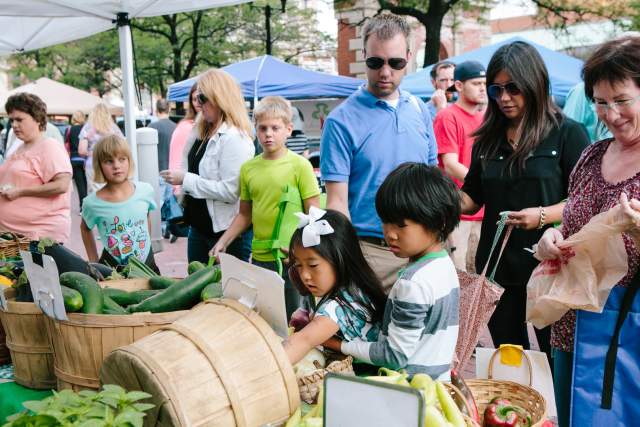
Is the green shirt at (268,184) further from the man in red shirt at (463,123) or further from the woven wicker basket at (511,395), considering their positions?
the woven wicker basket at (511,395)

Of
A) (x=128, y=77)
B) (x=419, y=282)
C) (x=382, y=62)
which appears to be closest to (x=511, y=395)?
(x=419, y=282)

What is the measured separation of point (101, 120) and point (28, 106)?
519cm

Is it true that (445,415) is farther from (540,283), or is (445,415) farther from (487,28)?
(487,28)

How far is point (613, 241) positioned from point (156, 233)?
392 centimetres

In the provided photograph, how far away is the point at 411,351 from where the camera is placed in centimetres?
209

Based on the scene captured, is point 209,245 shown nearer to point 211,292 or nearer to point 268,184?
point 268,184

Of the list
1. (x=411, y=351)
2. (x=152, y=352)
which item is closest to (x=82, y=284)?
(x=152, y=352)

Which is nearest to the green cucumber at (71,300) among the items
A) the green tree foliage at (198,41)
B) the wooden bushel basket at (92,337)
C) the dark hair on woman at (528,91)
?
the wooden bushel basket at (92,337)

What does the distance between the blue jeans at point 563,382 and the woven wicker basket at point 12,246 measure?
2789 millimetres

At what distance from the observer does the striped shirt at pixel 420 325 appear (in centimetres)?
207

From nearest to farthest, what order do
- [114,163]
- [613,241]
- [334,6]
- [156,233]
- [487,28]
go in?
→ [613,241] → [114,163] → [156,233] → [334,6] → [487,28]

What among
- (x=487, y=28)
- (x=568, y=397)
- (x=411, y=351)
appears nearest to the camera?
(x=411, y=351)

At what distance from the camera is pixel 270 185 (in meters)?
4.16

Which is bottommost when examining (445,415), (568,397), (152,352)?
(568,397)
